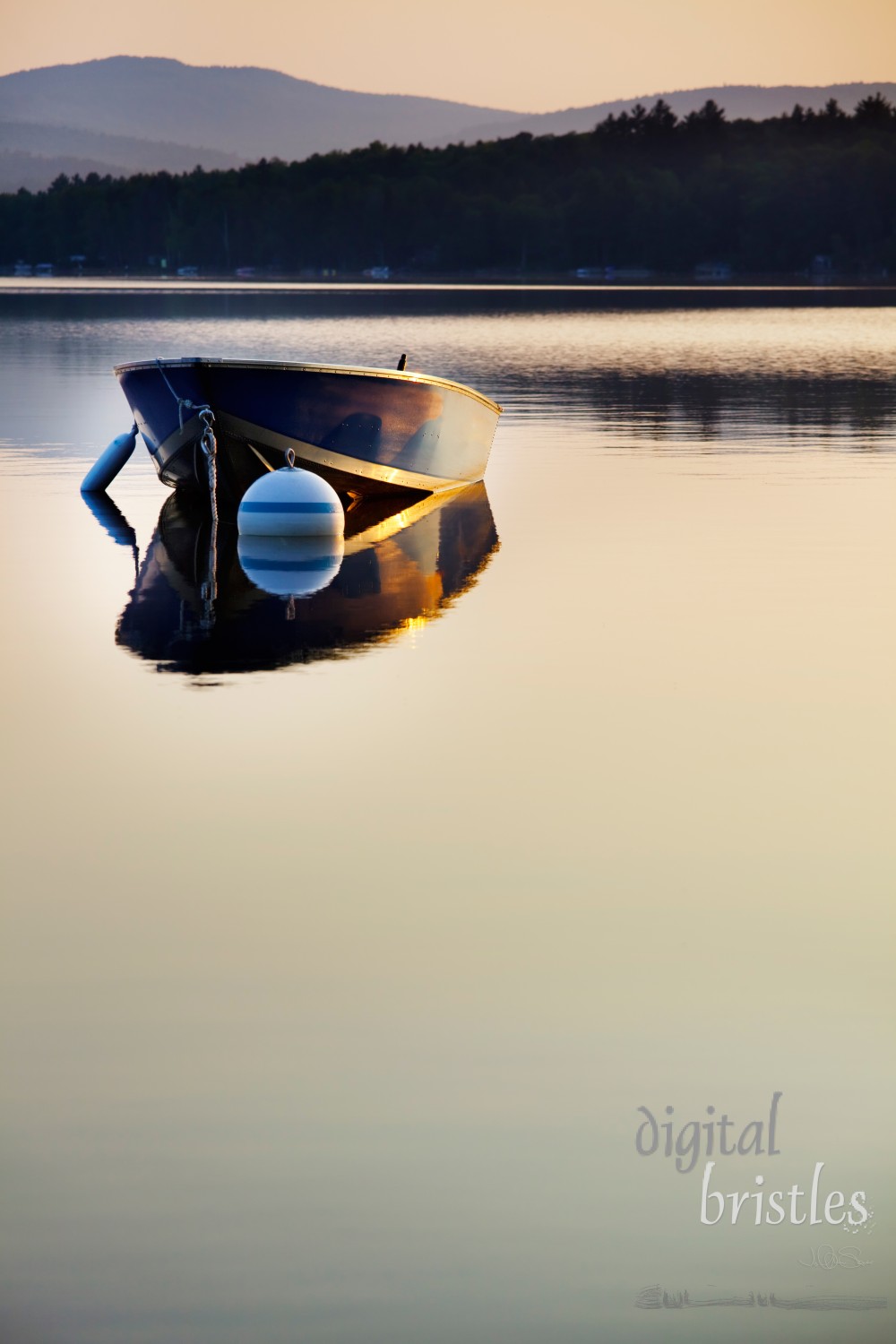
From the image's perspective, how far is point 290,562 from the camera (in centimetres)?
1438

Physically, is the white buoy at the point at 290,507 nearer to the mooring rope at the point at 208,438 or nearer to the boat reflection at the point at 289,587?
the boat reflection at the point at 289,587

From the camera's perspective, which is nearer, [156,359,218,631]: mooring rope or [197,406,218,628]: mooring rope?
[197,406,218,628]: mooring rope

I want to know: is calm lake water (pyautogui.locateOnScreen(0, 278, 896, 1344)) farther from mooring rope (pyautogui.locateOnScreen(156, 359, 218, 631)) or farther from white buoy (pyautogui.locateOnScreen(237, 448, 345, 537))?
mooring rope (pyautogui.locateOnScreen(156, 359, 218, 631))

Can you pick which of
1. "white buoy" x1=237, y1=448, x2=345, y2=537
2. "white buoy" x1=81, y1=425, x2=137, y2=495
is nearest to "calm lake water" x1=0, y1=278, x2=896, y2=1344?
"white buoy" x1=237, y1=448, x2=345, y2=537

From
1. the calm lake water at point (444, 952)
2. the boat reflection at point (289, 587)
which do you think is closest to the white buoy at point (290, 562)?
the boat reflection at point (289, 587)

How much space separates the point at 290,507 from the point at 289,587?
246 centimetres

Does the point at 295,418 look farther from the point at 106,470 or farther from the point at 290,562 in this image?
the point at 290,562

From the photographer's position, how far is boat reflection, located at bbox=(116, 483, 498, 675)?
10.8m

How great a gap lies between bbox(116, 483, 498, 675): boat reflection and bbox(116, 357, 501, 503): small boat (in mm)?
473

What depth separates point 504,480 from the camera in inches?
805

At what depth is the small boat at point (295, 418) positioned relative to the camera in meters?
16.9

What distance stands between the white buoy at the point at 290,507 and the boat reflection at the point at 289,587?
134 millimetres

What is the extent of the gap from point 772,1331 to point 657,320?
75.4 metres

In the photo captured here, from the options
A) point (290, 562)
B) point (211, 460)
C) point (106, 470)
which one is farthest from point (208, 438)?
point (290, 562)
